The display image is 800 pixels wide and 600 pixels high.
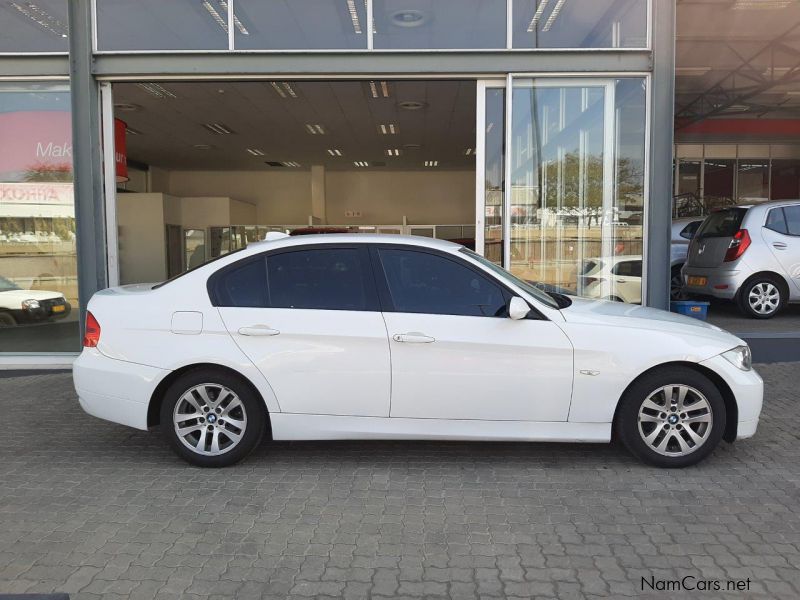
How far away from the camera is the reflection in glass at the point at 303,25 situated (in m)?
7.54

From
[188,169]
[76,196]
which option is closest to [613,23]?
[76,196]

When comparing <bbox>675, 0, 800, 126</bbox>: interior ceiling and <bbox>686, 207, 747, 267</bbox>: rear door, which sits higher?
<bbox>675, 0, 800, 126</bbox>: interior ceiling

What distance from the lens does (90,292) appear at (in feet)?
25.2

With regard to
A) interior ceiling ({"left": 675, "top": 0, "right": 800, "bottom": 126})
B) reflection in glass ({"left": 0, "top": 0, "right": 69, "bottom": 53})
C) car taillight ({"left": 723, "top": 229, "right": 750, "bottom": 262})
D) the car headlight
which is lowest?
the car headlight

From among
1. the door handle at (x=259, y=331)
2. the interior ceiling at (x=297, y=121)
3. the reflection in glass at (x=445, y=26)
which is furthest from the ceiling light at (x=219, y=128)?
the door handle at (x=259, y=331)

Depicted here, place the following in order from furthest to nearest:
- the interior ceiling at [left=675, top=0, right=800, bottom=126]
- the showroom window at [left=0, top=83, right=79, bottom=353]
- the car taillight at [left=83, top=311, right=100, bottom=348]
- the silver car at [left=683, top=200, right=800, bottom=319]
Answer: the interior ceiling at [left=675, top=0, right=800, bottom=126] < the silver car at [left=683, top=200, right=800, bottom=319] < the showroom window at [left=0, top=83, right=79, bottom=353] < the car taillight at [left=83, top=311, right=100, bottom=348]

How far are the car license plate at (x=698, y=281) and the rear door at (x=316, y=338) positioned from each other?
7.82 m

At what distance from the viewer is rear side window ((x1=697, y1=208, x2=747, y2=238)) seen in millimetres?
10055

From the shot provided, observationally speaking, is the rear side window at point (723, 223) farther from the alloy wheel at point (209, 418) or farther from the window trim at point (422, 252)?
the alloy wheel at point (209, 418)

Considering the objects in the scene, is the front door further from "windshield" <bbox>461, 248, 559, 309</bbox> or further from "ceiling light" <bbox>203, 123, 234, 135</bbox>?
"ceiling light" <bbox>203, 123, 234, 135</bbox>

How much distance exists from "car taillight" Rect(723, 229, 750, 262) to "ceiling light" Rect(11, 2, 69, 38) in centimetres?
935

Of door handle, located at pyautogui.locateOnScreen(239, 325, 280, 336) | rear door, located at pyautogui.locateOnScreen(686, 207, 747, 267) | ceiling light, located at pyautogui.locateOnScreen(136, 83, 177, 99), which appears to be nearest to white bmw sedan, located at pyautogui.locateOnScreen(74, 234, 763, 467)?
door handle, located at pyautogui.locateOnScreen(239, 325, 280, 336)

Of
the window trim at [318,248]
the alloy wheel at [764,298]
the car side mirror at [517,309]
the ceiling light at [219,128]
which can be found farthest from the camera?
the ceiling light at [219,128]

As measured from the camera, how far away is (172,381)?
4516 millimetres
